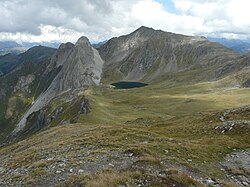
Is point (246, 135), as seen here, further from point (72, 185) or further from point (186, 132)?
point (72, 185)

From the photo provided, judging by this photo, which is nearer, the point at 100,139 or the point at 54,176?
the point at 54,176

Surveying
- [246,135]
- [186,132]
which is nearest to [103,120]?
[186,132]

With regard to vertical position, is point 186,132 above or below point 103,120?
above

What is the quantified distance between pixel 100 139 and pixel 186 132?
44.1 ft

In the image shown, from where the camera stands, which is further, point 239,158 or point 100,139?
point 100,139

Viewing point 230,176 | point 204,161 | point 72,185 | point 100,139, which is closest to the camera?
point 72,185

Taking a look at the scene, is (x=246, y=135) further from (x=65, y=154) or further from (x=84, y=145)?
(x=65, y=154)

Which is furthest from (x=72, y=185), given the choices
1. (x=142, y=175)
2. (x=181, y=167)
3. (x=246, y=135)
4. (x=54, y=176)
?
(x=246, y=135)

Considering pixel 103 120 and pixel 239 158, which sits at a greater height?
pixel 239 158

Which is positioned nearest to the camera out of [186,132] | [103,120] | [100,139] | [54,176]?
[54,176]

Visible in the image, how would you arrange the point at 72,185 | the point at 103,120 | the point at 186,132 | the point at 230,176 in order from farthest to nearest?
the point at 103,120 → the point at 186,132 → the point at 230,176 → the point at 72,185

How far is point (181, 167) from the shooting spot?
23.5m

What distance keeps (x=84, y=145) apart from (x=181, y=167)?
12.3 meters

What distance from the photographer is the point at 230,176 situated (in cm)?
2333
